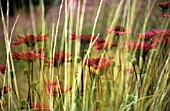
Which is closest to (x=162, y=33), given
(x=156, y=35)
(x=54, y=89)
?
(x=156, y=35)

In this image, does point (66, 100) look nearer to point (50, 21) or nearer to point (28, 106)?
point (28, 106)

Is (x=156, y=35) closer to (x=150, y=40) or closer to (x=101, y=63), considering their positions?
(x=150, y=40)

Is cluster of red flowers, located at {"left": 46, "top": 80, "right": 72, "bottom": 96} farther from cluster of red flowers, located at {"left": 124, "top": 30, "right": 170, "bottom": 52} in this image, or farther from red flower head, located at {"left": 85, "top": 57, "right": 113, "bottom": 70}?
cluster of red flowers, located at {"left": 124, "top": 30, "right": 170, "bottom": 52}

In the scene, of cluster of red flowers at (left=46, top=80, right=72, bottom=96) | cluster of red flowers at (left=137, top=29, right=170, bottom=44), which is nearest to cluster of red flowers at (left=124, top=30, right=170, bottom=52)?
cluster of red flowers at (left=137, top=29, right=170, bottom=44)

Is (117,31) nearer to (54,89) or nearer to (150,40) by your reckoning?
(150,40)

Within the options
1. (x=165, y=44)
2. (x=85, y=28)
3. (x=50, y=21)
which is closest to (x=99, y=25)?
(x=85, y=28)

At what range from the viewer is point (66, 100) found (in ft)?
3.27

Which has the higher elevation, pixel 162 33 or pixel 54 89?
pixel 162 33

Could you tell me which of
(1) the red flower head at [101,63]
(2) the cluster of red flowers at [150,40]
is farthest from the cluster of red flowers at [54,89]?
(2) the cluster of red flowers at [150,40]

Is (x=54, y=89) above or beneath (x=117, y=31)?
beneath

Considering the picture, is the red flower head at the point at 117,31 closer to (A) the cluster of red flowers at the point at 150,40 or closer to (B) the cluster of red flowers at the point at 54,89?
(A) the cluster of red flowers at the point at 150,40

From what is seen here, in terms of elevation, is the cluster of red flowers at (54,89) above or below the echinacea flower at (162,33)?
below

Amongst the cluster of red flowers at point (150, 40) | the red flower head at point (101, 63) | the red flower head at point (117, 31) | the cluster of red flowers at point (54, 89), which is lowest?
the cluster of red flowers at point (54, 89)

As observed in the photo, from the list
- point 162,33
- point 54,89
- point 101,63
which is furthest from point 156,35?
point 54,89
